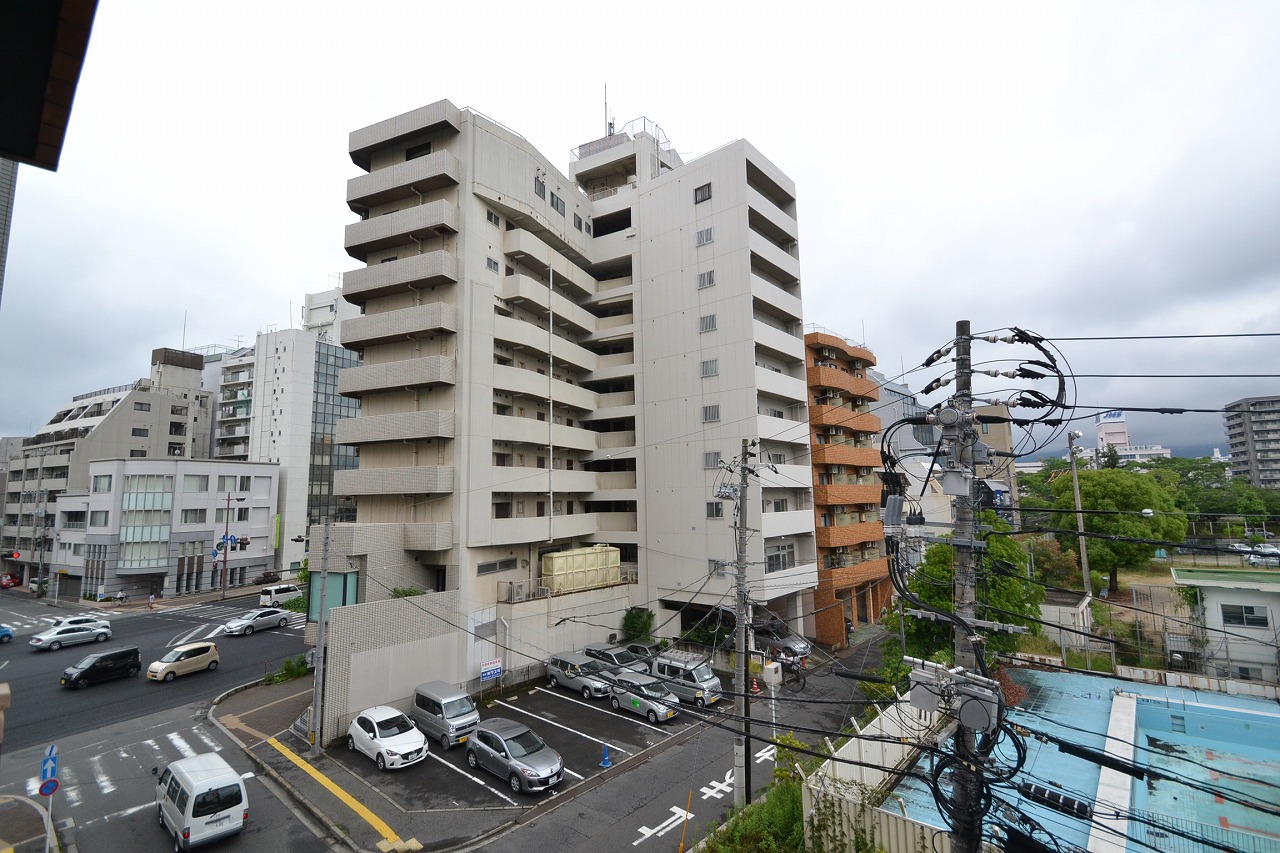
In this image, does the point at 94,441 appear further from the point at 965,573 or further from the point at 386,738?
the point at 965,573

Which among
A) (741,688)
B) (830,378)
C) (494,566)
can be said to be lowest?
(741,688)

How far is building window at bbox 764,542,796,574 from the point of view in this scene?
30.2m

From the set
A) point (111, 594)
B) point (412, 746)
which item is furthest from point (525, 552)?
point (111, 594)

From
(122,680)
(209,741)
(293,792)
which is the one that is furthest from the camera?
(122,680)

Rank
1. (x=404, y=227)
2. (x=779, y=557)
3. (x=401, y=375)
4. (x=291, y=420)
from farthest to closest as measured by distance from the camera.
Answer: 1. (x=291, y=420)
2. (x=779, y=557)
3. (x=404, y=227)
4. (x=401, y=375)

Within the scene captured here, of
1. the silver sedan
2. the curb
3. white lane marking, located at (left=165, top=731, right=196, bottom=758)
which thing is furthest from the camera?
the silver sedan

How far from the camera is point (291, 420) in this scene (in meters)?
60.8

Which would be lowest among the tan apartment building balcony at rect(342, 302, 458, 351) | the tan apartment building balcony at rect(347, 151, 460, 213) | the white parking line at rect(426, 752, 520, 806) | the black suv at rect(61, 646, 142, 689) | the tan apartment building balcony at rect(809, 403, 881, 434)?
the white parking line at rect(426, 752, 520, 806)

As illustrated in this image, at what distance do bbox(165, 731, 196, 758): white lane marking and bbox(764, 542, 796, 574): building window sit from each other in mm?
24854

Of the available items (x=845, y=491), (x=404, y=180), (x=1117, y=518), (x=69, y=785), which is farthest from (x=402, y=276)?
(x=1117, y=518)

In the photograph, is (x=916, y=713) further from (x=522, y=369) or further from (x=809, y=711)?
(x=522, y=369)

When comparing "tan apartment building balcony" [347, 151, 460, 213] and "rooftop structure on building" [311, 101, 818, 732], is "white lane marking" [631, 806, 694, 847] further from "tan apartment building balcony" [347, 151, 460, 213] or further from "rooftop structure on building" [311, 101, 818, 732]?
"tan apartment building balcony" [347, 151, 460, 213]

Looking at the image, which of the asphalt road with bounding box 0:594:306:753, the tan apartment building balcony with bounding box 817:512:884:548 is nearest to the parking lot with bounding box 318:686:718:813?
the asphalt road with bounding box 0:594:306:753

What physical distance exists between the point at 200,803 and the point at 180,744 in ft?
28.8
